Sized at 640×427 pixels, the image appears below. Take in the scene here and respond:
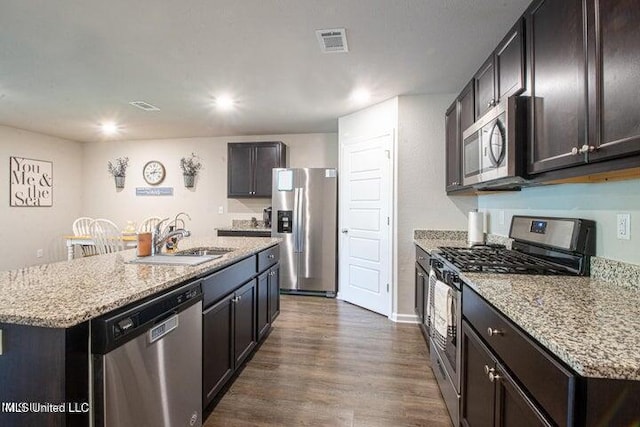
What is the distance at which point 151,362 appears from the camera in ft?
4.17

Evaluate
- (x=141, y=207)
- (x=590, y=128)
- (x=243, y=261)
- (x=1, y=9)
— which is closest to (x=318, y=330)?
(x=243, y=261)

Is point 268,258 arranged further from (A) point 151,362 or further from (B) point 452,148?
(B) point 452,148

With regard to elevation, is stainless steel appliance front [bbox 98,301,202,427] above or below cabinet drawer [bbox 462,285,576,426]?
below

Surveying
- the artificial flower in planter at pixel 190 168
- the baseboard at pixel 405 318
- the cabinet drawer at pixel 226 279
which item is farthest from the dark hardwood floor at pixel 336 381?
the artificial flower in planter at pixel 190 168

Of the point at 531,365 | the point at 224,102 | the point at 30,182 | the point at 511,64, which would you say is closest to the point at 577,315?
the point at 531,365

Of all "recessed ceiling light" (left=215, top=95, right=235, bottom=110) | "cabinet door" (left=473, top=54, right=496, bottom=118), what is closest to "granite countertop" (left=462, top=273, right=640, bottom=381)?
"cabinet door" (left=473, top=54, right=496, bottom=118)

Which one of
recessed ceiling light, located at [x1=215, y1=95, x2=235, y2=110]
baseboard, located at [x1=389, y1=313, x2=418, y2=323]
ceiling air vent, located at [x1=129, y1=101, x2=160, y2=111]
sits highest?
ceiling air vent, located at [x1=129, y1=101, x2=160, y2=111]

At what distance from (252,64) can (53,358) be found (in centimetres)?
248

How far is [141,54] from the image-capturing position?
8.36ft

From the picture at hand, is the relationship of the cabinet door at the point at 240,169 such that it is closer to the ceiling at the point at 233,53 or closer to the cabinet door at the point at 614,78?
the ceiling at the point at 233,53

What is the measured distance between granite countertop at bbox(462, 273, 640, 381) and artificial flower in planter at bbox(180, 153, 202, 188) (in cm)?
496

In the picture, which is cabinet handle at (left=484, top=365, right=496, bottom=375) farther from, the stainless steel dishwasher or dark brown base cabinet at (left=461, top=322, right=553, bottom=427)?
the stainless steel dishwasher

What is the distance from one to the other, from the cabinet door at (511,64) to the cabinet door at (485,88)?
75mm

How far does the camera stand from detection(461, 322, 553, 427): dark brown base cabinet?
3.18 ft
